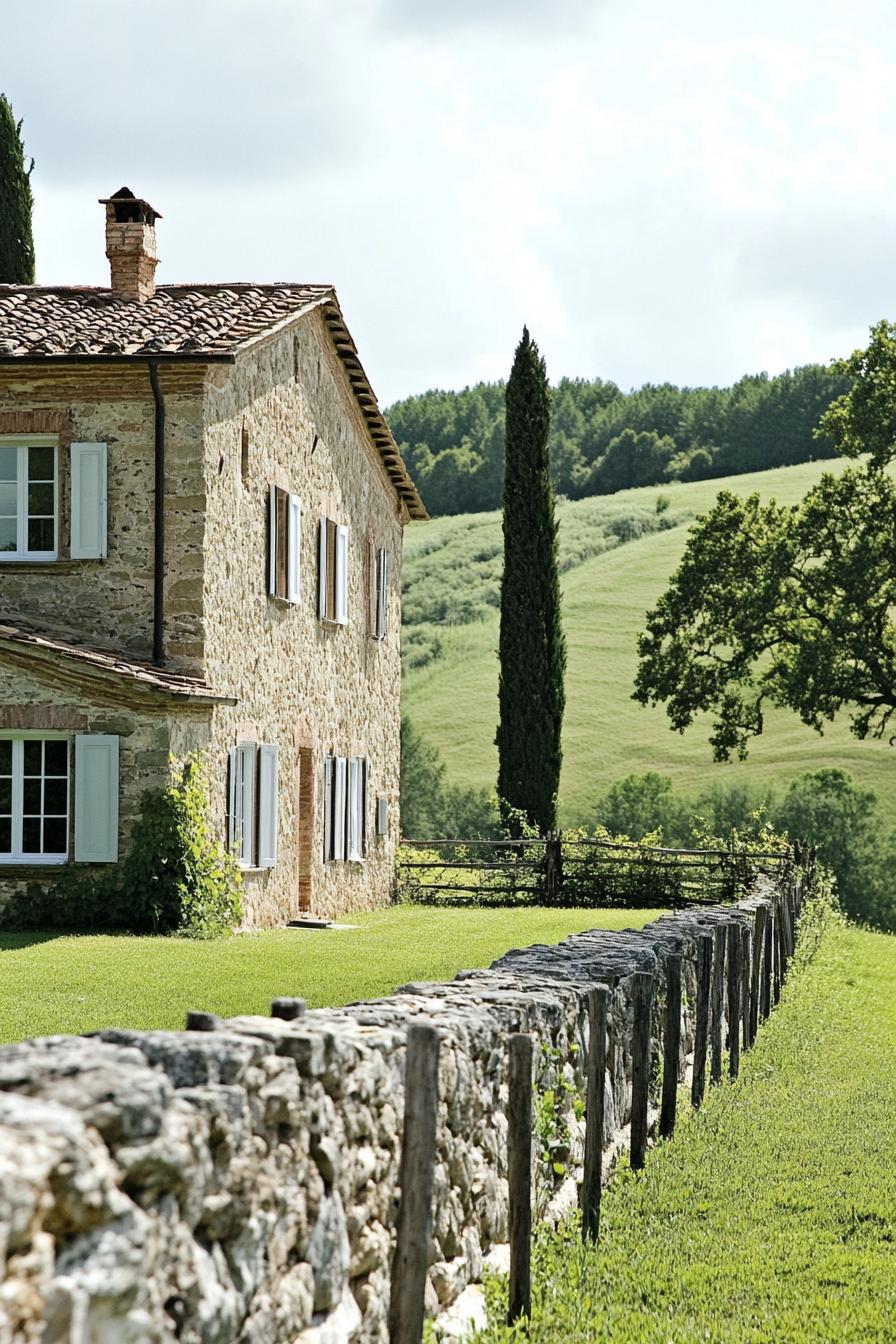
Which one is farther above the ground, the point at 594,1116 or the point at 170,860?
the point at 170,860

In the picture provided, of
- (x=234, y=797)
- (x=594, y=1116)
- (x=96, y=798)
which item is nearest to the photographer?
(x=594, y=1116)

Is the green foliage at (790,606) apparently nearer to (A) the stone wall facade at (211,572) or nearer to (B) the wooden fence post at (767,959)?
(A) the stone wall facade at (211,572)

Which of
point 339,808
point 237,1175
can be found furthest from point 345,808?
point 237,1175

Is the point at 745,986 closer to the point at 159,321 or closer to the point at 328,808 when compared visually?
the point at 328,808

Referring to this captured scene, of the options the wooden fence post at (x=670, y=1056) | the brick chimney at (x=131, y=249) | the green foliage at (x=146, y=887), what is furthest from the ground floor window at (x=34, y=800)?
the wooden fence post at (x=670, y=1056)

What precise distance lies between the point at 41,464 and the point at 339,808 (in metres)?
7.27

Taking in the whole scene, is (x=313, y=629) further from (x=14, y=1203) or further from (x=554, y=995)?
(x=14, y=1203)

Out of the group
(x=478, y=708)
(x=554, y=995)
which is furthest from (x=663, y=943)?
(x=478, y=708)

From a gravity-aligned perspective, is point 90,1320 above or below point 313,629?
below

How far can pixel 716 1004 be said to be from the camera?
11.9 metres

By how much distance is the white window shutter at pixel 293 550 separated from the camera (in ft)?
A: 71.6

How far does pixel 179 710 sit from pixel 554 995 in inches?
433

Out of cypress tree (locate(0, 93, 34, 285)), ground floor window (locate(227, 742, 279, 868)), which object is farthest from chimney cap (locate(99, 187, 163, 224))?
cypress tree (locate(0, 93, 34, 285))

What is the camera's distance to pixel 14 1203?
282 centimetres
